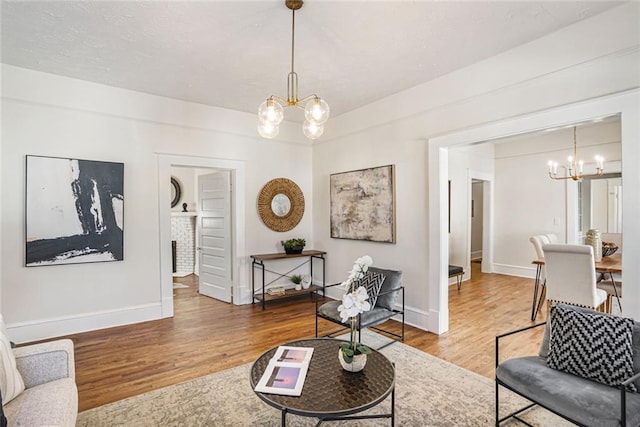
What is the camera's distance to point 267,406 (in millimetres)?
2273

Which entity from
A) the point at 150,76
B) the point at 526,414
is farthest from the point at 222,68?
the point at 526,414

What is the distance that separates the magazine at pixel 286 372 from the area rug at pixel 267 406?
0.42 meters

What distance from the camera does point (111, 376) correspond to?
8.94ft

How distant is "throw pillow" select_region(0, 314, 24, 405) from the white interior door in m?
3.21

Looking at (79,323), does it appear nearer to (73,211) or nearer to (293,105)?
(73,211)

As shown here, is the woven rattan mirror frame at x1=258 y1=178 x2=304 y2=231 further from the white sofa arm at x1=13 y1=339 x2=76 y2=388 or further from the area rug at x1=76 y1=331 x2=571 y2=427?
the white sofa arm at x1=13 y1=339 x2=76 y2=388

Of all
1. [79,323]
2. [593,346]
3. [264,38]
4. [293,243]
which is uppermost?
[264,38]

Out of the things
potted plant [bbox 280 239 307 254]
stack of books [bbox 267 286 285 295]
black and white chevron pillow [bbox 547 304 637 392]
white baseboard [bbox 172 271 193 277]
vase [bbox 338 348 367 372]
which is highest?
potted plant [bbox 280 239 307 254]

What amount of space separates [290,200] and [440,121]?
2.63 m

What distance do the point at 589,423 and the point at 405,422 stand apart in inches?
38.5

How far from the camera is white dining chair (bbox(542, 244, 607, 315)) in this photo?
3.28 metres

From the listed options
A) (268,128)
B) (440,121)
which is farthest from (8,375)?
(440,121)

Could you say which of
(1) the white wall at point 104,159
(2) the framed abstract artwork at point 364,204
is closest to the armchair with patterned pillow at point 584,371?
(2) the framed abstract artwork at point 364,204

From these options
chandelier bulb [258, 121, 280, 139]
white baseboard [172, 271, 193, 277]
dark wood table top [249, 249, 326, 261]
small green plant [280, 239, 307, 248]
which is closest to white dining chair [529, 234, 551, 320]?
dark wood table top [249, 249, 326, 261]
